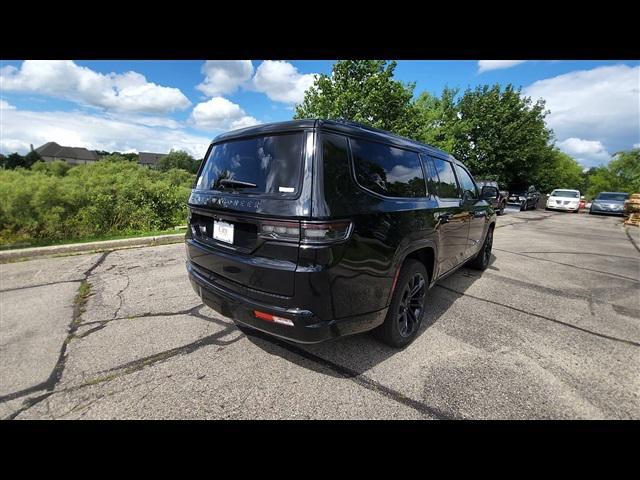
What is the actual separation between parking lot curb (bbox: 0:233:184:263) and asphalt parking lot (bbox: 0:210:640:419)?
1.22 metres

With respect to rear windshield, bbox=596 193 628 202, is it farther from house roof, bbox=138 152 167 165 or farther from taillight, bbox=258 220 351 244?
house roof, bbox=138 152 167 165

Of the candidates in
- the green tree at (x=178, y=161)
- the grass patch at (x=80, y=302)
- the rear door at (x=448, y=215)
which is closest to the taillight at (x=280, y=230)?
the rear door at (x=448, y=215)

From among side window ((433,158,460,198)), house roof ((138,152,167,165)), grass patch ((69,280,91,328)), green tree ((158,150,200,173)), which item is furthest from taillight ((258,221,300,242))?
house roof ((138,152,167,165))

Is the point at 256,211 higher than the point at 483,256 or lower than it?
higher

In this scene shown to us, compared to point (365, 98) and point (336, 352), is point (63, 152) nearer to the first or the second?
point (365, 98)

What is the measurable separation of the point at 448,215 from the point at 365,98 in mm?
15060

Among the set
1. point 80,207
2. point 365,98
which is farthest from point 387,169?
point 365,98

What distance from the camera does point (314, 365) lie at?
246 centimetres

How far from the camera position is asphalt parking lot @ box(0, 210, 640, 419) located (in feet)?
6.57

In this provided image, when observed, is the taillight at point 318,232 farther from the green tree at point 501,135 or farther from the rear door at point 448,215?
the green tree at point 501,135

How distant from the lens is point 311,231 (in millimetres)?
1788
